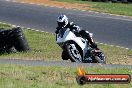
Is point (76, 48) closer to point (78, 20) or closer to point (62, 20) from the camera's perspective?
point (62, 20)

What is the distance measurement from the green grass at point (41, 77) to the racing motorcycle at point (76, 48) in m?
2.69

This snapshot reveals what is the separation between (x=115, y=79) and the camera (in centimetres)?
612

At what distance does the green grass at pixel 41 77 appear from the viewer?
27.5ft

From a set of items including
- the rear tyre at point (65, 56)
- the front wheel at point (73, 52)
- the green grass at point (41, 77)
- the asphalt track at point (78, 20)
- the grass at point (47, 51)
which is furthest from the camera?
the asphalt track at point (78, 20)

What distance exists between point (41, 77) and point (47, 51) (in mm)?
7939

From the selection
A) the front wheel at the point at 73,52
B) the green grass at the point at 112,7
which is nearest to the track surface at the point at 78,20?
the green grass at the point at 112,7

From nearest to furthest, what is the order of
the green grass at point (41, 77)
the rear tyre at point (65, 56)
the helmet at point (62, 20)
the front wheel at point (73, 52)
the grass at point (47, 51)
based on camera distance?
the green grass at point (41, 77) → the helmet at point (62, 20) → the front wheel at point (73, 52) → the rear tyre at point (65, 56) → the grass at point (47, 51)

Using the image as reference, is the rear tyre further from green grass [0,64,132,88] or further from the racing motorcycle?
green grass [0,64,132,88]

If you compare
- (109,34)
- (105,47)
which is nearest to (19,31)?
(105,47)

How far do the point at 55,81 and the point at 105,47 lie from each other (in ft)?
36.6

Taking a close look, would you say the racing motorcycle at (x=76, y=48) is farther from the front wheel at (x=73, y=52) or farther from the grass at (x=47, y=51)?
the grass at (x=47, y=51)

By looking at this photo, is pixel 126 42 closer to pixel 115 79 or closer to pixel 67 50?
pixel 67 50

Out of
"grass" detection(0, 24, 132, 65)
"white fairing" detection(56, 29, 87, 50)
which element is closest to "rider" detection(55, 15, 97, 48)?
"white fairing" detection(56, 29, 87, 50)

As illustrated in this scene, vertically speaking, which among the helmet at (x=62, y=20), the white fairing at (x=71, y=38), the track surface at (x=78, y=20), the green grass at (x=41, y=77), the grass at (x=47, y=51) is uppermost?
the helmet at (x=62, y=20)
